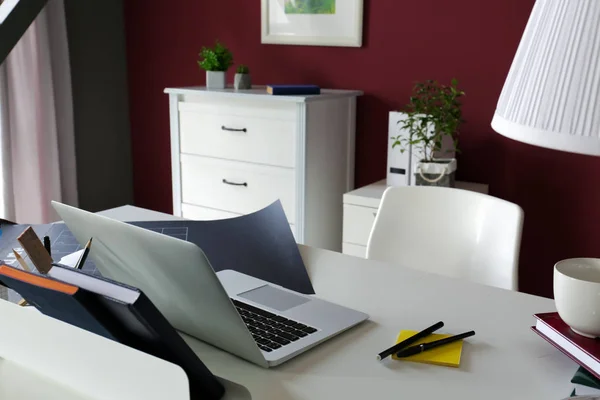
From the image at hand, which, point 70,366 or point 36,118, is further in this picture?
point 36,118

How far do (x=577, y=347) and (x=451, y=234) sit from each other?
2.47ft

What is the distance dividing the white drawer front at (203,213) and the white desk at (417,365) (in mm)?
1778

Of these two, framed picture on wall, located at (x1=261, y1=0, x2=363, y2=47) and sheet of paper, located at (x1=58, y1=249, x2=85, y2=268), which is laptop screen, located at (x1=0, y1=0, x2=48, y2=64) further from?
sheet of paper, located at (x1=58, y1=249, x2=85, y2=268)

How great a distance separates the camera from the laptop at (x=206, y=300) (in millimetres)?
950

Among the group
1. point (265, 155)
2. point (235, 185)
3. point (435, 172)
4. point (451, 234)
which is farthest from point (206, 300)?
point (235, 185)

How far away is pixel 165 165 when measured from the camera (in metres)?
4.03

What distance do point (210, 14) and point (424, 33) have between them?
1.25 meters

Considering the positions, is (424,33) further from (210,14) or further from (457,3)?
(210,14)

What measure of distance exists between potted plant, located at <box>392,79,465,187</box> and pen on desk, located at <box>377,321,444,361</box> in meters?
1.51

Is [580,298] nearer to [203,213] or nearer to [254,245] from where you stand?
[254,245]

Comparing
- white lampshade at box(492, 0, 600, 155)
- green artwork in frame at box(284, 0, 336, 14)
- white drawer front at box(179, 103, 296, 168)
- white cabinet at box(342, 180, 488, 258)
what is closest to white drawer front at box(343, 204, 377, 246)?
white cabinet at box(342, 180, 488, 258)

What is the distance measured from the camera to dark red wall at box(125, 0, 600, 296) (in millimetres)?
2752

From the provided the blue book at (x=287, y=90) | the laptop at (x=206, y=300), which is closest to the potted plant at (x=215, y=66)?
the blue book at (x=287, y=90)

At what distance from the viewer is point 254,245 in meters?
1.51
